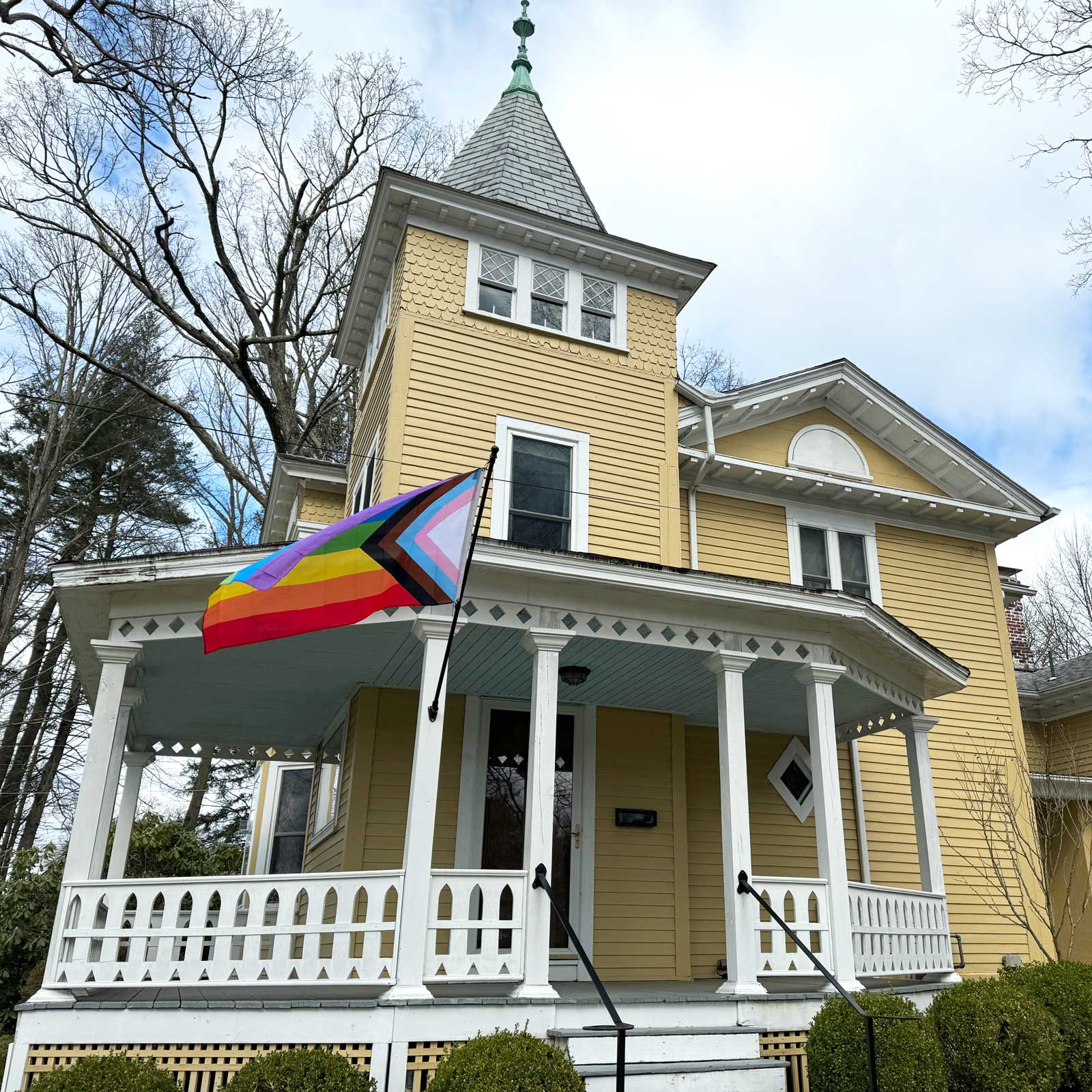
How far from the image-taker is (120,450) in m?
21.5

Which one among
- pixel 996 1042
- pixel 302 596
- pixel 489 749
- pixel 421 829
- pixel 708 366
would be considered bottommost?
pixel 996 1042

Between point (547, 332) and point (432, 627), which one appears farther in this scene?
point (547, 332)

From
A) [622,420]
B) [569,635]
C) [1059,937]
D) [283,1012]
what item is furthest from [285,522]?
[1059,937]

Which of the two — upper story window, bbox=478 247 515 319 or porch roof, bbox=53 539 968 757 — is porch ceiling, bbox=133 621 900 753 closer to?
porch roof, bbox=53 539 968 757

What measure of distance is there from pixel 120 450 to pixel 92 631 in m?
15.7

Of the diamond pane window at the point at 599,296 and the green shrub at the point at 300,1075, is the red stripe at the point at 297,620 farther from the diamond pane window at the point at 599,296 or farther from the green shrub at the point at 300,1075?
the diamond pane window at the point at 599,296

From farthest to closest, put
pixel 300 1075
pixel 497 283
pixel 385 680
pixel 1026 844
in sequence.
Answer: pixel 1026 844 < pixel 497 283 < pixel 385 680 < pixel 300 1075

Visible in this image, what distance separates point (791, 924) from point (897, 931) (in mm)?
1465

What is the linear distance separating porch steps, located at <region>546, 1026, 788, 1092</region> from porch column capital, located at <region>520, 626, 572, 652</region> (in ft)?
8.68

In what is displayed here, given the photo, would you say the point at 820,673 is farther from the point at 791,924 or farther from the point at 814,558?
the point at 814,558

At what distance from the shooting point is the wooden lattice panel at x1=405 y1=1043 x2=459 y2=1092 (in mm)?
5832

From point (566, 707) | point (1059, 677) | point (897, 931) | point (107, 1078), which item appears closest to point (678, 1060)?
point (897, 931)

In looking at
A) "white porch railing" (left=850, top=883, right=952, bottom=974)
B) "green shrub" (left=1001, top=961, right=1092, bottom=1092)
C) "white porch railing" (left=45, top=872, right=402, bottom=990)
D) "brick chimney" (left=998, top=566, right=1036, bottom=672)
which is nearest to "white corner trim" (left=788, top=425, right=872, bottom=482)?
"brick chimney" (left=998, top=566, right=1036, bottom=672)

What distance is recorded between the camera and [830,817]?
24.9 ft
